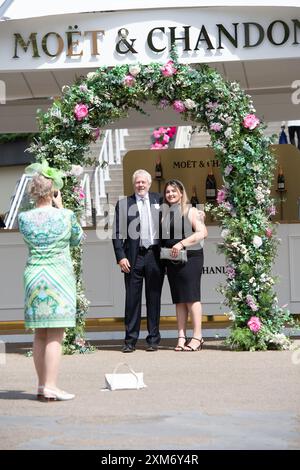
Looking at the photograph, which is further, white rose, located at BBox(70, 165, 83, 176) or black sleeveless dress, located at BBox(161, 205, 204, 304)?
white rose, located at BBox(70, 165, 83, 176)

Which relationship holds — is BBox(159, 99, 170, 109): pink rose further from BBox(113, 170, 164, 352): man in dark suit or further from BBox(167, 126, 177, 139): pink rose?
BBox(167, 126, 177, 139): pink rose

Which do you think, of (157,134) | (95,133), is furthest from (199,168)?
(157,134)

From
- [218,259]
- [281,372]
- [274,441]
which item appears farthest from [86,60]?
[274,441]

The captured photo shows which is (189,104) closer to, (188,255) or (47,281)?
(188,255)

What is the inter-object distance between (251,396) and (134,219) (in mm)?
4433

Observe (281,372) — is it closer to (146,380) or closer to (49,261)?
(146,380)

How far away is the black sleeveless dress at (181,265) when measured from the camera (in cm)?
1362

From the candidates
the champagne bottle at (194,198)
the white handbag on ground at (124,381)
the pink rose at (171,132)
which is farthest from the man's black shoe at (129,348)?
the pink rose at (171,132)

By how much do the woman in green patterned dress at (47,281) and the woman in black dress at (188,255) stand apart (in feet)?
12.3

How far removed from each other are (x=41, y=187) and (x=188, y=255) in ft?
13.4

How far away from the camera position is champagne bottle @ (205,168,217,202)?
1791 cm

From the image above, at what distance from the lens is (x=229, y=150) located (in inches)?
535

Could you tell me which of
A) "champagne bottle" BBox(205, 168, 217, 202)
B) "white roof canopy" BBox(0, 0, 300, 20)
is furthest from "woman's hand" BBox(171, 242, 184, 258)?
"champagne bottle" BBox(205, 168, 217, 202)

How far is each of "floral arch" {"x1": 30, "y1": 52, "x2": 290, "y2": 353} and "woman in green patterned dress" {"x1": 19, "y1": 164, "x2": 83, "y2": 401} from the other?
12.5 ft
